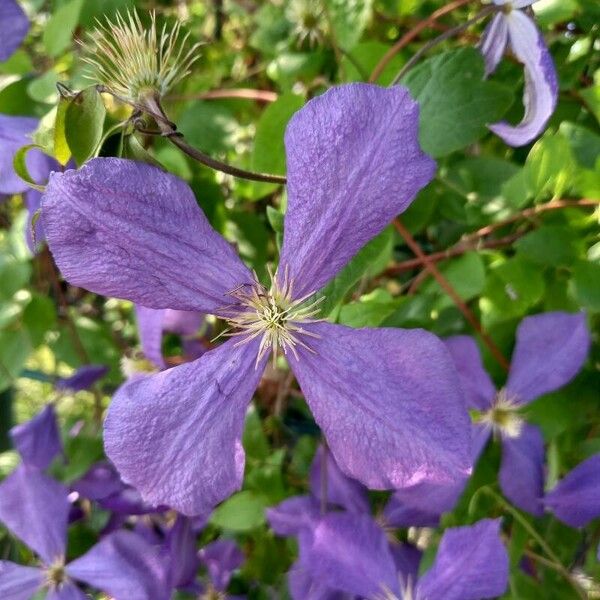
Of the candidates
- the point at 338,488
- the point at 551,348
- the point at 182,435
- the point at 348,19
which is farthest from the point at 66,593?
the point at 348,19

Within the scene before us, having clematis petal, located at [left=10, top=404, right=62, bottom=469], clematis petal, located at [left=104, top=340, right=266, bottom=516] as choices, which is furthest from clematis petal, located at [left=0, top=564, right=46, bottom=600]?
clematis petal, located at [left=104, top=340, right=266, bottom=516]

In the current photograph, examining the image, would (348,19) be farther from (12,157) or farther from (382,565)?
(382,565)

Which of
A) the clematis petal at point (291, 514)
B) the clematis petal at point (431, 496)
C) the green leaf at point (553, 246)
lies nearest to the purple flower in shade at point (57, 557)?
the clematis petal at point (291, 514)

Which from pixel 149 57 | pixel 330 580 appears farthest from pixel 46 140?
pixel 330 580

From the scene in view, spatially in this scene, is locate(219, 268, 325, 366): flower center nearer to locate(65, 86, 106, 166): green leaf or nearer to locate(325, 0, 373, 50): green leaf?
locate(65, 86, 106, 166): green leaf

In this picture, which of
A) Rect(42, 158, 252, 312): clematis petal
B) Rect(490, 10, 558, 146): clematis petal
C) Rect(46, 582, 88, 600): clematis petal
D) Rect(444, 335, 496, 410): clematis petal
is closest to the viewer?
Rect(42, 158, 252, 312): clematis petal

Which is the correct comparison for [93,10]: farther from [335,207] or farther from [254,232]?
[335,207]

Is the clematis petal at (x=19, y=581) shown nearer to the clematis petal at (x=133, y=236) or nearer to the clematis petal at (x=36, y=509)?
the clematis petal at (x=36, y=509)
